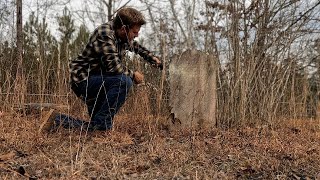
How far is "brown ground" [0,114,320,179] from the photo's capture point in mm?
2342

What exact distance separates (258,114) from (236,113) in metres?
0.31

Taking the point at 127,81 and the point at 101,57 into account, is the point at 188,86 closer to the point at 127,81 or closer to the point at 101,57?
the point at 127,81

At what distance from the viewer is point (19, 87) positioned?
158 inches

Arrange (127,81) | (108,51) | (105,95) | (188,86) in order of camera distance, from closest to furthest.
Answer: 1. (108,51)
2. (127,81)
3. (105,95)
4. (188,86)

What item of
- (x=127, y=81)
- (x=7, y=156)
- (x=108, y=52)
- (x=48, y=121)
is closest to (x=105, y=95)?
(x=127, y=81)

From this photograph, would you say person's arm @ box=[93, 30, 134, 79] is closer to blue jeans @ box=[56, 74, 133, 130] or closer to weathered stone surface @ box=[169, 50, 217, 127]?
blue jeans @ box=[56, 74, 133, 130]

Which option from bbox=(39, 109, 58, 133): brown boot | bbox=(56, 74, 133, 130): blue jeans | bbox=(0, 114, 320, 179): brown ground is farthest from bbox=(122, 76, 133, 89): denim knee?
bbox=(39, 109, 58, 133): brown boot

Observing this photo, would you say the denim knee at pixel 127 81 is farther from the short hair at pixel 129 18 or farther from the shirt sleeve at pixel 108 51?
the short hair at pixel 129 18

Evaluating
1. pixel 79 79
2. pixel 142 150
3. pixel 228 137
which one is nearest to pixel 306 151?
pixel 228 137

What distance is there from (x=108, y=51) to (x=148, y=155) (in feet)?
3.41

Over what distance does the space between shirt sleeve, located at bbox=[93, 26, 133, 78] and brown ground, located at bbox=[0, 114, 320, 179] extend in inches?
21.9

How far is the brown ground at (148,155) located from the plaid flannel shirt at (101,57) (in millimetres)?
526

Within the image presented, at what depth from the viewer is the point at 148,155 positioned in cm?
276

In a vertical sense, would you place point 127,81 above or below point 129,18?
below
